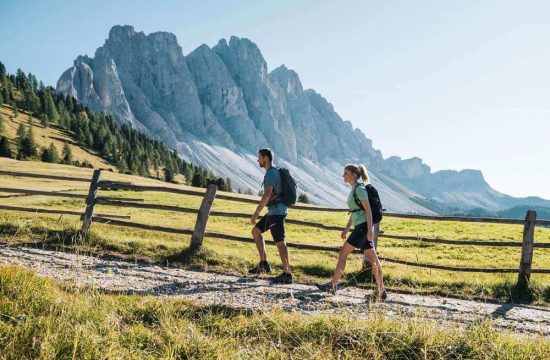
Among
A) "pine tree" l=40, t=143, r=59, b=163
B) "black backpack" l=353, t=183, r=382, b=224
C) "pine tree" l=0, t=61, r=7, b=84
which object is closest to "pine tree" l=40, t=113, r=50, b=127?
"pine tree" l=0, t=61, r=7, b=84

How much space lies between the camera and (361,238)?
Answer: 7.19m

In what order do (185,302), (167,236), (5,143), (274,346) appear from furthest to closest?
(5,143)
(167,236)
(185,302)
(274,346)

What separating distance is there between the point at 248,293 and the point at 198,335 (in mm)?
2725

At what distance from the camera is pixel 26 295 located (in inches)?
184

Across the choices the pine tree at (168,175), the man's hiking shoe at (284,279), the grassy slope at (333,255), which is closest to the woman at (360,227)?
the grassy slope at (333,255)

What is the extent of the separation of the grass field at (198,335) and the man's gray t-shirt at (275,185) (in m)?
3.09

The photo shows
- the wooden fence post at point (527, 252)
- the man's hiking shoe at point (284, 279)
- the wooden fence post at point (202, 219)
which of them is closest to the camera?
the man's hiking shoe at point (284, 279)

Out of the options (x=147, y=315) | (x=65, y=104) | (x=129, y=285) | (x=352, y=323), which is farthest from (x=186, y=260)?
(x=65, y=104)

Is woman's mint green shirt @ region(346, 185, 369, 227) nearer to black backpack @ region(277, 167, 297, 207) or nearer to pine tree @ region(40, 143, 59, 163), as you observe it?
black backpack @ region(277, 167, 297, 207)

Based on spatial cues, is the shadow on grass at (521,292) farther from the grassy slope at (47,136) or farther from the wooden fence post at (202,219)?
the grassy slope at (47,136)

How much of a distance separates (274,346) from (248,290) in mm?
2880

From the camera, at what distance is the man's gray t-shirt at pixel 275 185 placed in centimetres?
801

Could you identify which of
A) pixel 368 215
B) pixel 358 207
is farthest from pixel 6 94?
pixel 368 215

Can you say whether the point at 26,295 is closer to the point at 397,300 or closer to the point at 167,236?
the point at 397,300
